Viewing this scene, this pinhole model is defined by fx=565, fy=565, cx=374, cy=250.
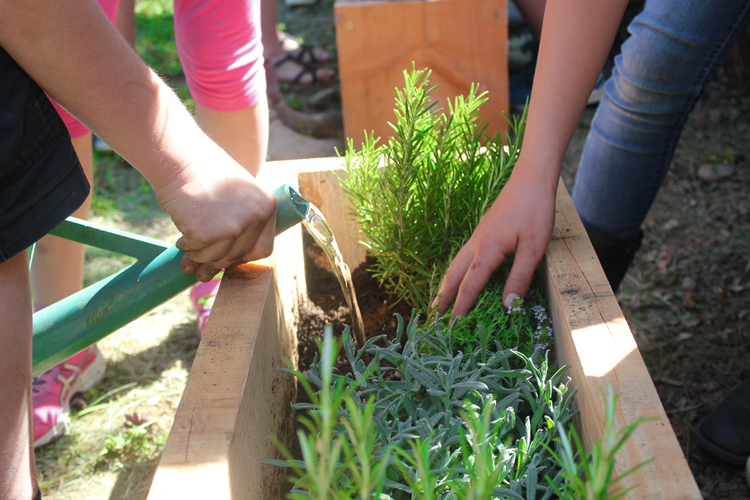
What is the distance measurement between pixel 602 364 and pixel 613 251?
0.99m

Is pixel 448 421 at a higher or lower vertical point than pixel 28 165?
lower

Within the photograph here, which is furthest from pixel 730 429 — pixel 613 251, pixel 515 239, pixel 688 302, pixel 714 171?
pixel 714 171

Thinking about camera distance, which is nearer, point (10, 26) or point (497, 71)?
point (10, 26)

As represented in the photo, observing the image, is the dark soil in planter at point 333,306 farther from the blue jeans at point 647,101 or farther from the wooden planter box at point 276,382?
the blue jeans at point 647,101

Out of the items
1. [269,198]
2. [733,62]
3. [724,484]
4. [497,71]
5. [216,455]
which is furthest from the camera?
[733,62]

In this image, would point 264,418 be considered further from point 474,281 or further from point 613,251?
point 613,251

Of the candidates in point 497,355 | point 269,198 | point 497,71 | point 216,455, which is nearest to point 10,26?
point 269,198

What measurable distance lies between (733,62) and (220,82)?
10.7 feet

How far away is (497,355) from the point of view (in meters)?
0.84

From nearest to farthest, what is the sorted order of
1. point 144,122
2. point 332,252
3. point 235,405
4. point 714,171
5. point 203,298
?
point 235,405 < point 144,122 < point 332,252 < point 203,298 < point 714,171

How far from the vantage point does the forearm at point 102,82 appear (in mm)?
731

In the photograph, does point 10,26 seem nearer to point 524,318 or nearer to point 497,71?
point 524,318

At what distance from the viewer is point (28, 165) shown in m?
0.80

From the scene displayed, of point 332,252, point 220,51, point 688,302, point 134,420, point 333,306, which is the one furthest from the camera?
point 688,302
